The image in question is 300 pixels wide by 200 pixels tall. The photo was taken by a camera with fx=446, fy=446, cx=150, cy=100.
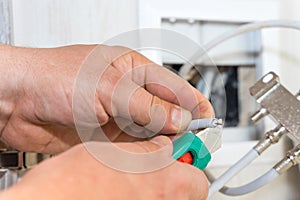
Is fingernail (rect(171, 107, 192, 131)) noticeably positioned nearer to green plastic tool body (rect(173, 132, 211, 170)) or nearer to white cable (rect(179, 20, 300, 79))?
green plastic tool body (rect(173, 132, 211, 170))

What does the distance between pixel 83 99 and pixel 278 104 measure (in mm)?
274

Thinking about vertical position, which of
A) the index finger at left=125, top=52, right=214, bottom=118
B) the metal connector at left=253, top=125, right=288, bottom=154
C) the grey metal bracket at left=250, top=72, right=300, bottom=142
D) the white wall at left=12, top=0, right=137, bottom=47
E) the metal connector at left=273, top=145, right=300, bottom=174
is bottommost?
the metal connector at left=273, top=145, right=300, bottom=174

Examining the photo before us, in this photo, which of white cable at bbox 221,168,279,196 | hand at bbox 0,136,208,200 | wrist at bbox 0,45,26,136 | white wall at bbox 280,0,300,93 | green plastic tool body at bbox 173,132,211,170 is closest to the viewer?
hand at bbox 0,136,208,200

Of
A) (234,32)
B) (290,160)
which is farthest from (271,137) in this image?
(234,32)

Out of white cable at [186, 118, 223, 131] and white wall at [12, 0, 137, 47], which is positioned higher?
white wall at [12, 0, 137, 47]

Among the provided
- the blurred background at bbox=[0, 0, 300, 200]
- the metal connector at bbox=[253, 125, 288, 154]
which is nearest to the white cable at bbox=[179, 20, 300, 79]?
the blurred background at bbox=[0, 0, 300, 200]

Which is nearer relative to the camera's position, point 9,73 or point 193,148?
point 193,148

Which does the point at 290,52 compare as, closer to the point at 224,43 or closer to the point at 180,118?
the point at 224,43

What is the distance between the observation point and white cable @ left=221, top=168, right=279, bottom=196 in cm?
60

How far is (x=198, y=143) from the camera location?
0.36 m

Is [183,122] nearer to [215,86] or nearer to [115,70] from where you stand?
[115,70]

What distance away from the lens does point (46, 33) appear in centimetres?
63

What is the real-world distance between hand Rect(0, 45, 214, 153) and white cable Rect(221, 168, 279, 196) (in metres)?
0.21

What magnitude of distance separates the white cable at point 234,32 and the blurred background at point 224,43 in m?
0.02
